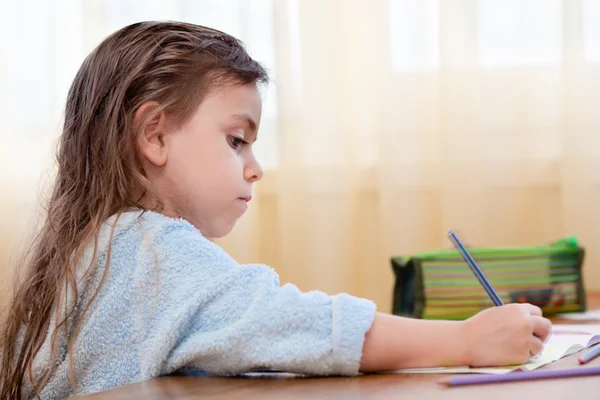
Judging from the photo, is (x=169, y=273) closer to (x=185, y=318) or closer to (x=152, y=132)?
(x=185, y=318)

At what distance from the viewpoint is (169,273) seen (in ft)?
2.36

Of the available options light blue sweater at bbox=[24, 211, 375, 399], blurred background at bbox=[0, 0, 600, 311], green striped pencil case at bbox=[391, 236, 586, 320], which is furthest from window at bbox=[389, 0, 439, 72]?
light blue sweater at bbox=[24, 211, 375, 399]

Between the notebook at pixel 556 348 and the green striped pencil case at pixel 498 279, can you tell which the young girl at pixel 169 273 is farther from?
the green striped pencil case at pixel 498 279

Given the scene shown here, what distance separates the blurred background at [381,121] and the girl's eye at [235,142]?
3.43 feet

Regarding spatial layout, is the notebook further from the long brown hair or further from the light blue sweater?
the long brown hair

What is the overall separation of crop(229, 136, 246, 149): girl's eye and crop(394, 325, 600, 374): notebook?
1.07 ft

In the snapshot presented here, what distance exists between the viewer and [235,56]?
3.12 ft

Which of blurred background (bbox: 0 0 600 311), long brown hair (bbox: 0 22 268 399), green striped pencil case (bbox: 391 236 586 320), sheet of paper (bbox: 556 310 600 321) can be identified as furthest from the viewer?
blurred background (bbox: 0 0 600 311)

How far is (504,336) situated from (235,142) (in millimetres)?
364

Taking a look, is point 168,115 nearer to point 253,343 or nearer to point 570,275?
point 253,343

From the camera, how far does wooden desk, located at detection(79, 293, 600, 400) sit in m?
0.56

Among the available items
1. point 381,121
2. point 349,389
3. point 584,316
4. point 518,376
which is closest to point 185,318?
point 349,389

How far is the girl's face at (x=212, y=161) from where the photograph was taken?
0.88 metres

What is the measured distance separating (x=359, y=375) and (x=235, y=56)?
0.43 meters
